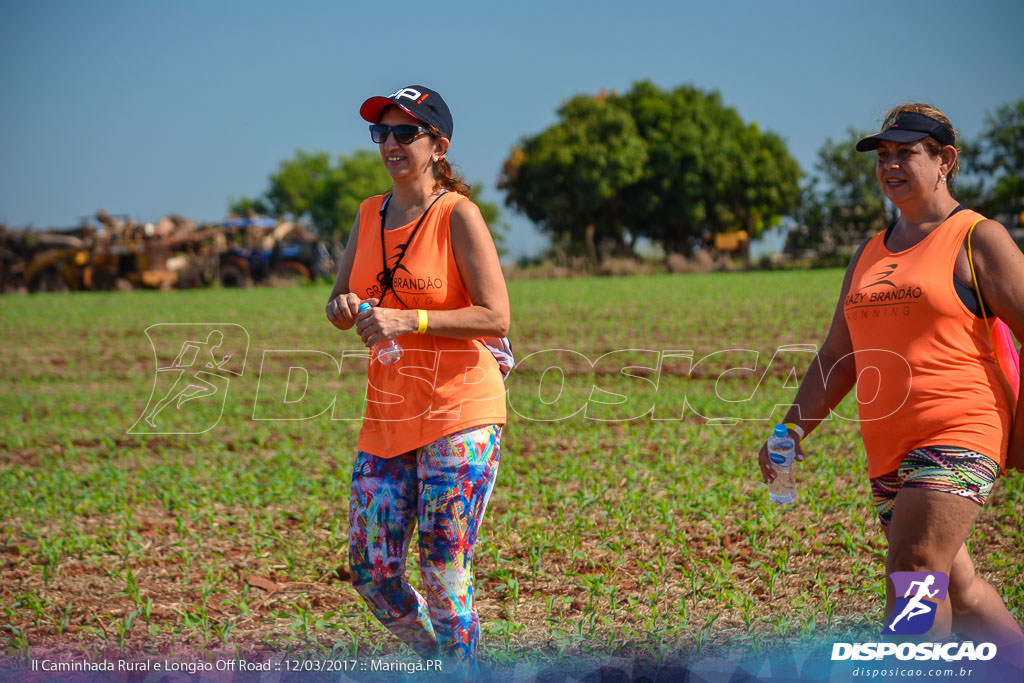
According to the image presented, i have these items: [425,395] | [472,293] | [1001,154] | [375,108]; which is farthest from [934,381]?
[1001,154]

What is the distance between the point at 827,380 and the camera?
10.3 ft

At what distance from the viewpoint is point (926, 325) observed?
8.88ft

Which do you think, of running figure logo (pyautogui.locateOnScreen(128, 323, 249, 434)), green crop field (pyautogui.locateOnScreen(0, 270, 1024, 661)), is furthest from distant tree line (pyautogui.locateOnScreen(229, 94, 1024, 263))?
green crop field (pyautogui.locateOnScreen(0, 270, 1024, 661))

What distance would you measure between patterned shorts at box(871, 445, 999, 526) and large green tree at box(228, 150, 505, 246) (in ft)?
290

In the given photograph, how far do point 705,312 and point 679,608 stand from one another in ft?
45.8

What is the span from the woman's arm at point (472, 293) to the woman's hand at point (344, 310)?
0.20 ft

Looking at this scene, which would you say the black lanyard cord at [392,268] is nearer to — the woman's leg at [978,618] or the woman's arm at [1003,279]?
the woman's arm at [1003,279]

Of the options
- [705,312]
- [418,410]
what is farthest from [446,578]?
[705,312]

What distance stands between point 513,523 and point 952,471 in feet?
10.9

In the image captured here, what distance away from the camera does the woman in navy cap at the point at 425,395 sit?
2889 mm

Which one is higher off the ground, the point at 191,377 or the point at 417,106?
the point at 417,106

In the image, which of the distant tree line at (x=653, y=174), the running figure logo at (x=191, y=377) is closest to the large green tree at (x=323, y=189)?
the distant tree line at (x=653, y=174)

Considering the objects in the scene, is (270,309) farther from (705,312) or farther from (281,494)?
(281,494)

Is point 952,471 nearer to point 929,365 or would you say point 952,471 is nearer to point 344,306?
point 929,365
